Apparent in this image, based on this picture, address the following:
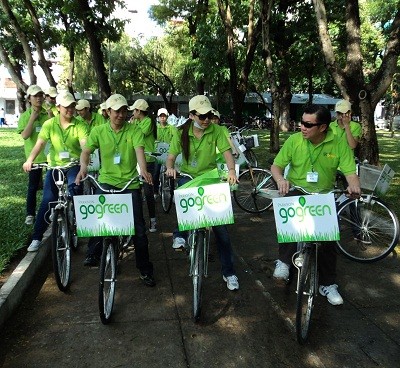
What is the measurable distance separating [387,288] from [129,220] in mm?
2806

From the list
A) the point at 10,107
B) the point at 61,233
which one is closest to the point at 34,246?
the point at 61,233

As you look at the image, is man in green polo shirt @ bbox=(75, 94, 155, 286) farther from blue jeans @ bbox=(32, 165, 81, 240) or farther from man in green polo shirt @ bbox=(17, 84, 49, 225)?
man in green polo shirt @ bbox=(17, 84, 49, 225)

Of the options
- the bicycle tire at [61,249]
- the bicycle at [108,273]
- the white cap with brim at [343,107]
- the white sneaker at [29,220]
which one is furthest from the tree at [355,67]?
the white sneaker at [29,220]

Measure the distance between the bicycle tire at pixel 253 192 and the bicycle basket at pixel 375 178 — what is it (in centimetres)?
187

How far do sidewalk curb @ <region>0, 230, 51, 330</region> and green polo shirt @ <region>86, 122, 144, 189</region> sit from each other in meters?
1.24

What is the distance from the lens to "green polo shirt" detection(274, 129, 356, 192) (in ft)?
11.4

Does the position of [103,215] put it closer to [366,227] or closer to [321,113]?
[321,113]

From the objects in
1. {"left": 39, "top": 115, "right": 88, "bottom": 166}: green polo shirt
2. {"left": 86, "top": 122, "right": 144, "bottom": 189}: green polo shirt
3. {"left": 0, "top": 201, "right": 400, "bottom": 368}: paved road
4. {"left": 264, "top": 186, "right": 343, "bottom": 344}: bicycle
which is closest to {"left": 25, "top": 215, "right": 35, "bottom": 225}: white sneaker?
{"left": 0, "top": 201, "right": 400, "bottom": 368}: paved road

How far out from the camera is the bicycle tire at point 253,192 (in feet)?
22.7

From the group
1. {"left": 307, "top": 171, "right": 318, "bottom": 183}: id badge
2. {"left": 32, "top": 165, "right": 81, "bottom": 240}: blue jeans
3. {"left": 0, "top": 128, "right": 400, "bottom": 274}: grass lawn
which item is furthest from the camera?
{"left": 0, "top": 128, "right": 400, "bottom": 274}: grass lawn

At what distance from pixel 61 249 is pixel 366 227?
12.1 feet

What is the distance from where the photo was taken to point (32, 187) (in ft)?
17.7

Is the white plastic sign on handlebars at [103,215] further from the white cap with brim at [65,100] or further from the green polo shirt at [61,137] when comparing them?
the white cap with brim at [65,100]

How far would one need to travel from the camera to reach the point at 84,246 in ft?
17.4
